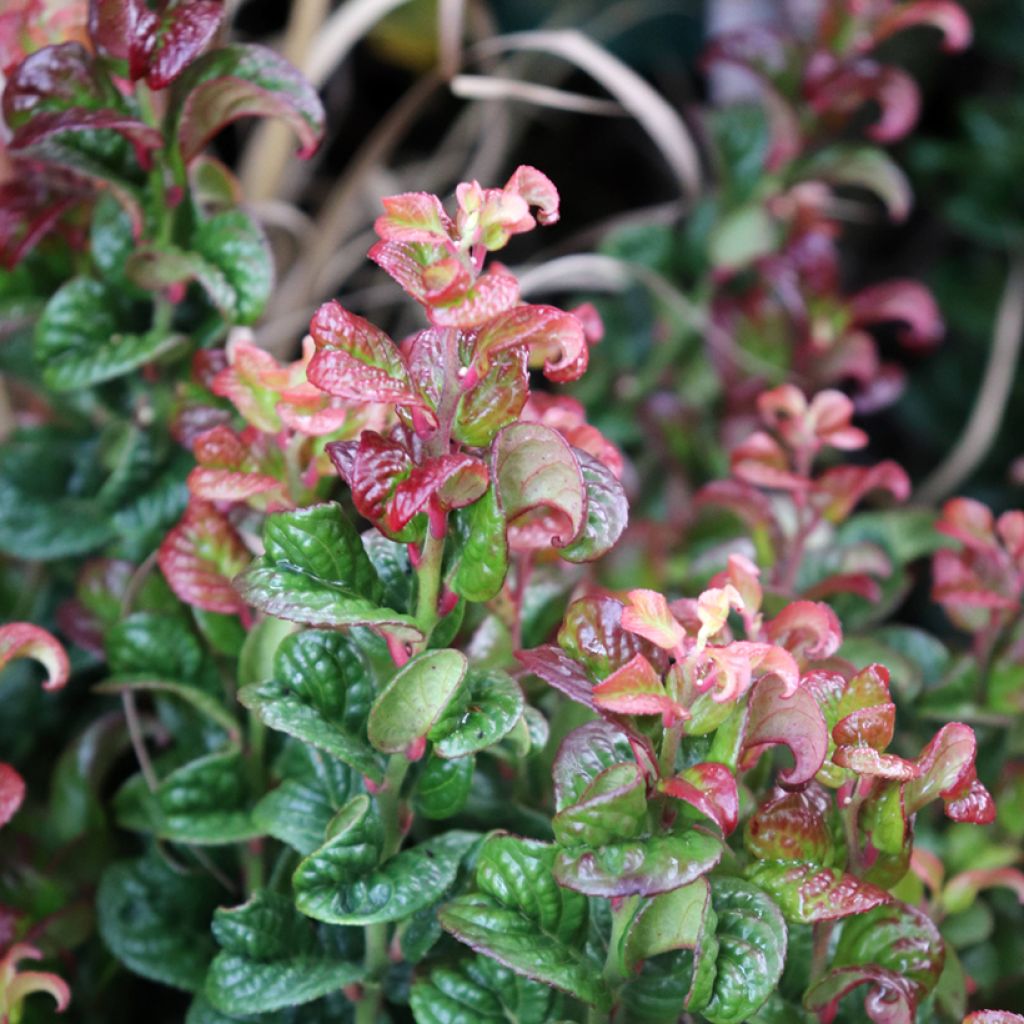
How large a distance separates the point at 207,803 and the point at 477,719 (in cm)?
21

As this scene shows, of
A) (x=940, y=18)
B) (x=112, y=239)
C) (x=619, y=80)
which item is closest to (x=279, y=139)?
(x=619, y=80)

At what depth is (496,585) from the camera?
1.56 feet

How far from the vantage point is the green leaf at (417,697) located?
47cm

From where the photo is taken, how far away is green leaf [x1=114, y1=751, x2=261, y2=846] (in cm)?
60

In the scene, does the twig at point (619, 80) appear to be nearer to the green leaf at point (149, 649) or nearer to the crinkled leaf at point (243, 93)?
the crinkled leaf at point (243, 93)

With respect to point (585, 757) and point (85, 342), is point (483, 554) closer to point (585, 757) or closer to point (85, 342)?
point (585, 757)

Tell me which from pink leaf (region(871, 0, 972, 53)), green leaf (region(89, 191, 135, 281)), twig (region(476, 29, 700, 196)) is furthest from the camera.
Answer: twig (region(476, 29, 700, 196))

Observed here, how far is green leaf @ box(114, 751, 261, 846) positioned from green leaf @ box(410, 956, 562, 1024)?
12 centimetres

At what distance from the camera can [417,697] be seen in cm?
48

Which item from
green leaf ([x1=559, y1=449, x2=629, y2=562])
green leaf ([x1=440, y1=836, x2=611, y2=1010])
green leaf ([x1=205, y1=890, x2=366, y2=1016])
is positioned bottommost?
green leaf ([x1=205, y1=890, x2=366, y2=1016])

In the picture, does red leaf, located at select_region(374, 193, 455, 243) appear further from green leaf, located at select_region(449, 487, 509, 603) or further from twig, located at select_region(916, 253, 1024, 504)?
twig, located at select_region(916, 253, 1024, 504)

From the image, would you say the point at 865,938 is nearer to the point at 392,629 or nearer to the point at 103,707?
the point at 392,629

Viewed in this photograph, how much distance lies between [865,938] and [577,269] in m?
0.61

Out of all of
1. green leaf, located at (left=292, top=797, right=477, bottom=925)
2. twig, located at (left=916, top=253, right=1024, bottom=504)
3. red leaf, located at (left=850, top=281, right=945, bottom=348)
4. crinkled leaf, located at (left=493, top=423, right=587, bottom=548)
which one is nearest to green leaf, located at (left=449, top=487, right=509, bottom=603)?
crinkled leaf, located at (left=493, top=423, right=587, bottom=548)
